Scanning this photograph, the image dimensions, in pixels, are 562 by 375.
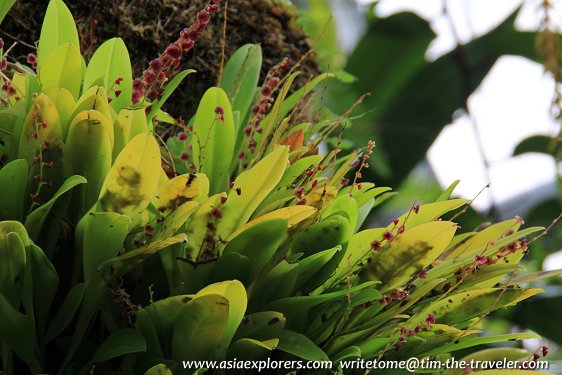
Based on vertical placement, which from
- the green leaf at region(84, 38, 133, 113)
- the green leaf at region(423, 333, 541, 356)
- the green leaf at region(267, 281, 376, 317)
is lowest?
the green leaf at region(423, 333, 541, 356)

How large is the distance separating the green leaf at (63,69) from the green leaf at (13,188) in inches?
4.5

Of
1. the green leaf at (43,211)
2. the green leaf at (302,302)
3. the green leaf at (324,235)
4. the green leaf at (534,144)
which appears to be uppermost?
the green leaf at (43,211)

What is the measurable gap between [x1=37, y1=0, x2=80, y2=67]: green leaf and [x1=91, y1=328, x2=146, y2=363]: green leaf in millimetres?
363

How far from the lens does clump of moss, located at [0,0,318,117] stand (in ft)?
3.73

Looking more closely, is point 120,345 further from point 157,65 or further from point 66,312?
point 157,65

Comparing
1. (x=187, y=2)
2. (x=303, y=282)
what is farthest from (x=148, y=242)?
(x=187, y=2)

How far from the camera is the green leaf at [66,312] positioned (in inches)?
30.9

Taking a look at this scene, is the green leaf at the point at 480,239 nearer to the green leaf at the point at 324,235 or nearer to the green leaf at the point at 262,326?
the green leaf at the point at 324,235

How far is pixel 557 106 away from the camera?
132 cm

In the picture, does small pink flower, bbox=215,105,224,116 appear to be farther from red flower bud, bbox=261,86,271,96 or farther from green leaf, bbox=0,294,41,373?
green leaf, bbox=0,294,41,373

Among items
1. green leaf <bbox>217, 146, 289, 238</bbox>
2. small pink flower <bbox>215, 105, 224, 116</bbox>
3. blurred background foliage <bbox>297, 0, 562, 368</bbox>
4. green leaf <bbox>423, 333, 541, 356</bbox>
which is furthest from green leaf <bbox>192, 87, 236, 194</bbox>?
blurred background foliage <bbox>297, 0, 562, 368</bbox>

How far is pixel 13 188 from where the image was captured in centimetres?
79

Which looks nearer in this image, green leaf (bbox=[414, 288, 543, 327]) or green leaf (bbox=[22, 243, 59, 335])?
green leaf (bbox=[22, 243, 59, 335])

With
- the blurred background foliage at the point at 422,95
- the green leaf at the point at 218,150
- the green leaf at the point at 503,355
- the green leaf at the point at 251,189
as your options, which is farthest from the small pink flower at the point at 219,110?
the blurred background foliage at the point at 422,95
